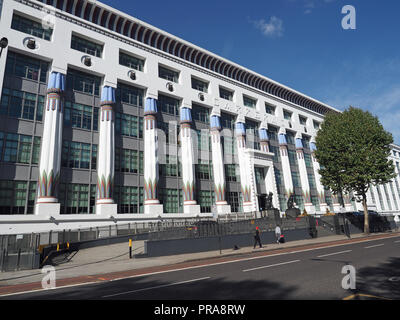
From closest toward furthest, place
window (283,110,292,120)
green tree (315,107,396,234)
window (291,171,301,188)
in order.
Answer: green tree (315,107,396,234) → window (291,171,301,188) → window (283,110,292,120)

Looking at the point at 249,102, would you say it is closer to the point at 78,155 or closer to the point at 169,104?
the point at 169,104

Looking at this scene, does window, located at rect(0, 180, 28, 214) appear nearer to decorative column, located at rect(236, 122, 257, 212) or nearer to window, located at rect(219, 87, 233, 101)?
decorative column, located at rect(236, 122, 257, 212)

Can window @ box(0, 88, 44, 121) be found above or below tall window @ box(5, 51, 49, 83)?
below

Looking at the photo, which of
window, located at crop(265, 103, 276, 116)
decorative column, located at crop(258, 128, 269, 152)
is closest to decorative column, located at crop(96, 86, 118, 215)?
decorative column, located at crop(258, 128, 269, 152)

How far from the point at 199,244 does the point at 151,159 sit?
1545 centimetres

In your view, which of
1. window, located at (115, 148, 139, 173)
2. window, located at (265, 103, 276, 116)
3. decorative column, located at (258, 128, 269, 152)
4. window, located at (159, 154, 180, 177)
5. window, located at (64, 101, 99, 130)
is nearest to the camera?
window, located at (64, 101, 99, 130)

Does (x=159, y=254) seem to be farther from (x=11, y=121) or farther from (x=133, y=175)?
(x=11, y=121)

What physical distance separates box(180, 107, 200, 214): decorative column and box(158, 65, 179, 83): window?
4998 millimetres

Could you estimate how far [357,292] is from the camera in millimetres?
6629

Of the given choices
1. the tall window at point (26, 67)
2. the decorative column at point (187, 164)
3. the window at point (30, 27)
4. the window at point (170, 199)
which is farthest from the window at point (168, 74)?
the window at point (170, 199)

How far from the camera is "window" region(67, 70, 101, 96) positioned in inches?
1208

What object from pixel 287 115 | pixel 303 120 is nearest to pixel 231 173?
pixel 287 115

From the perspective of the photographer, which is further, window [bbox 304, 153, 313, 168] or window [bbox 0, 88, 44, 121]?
window [bbox 304, 153, 313, 168]
